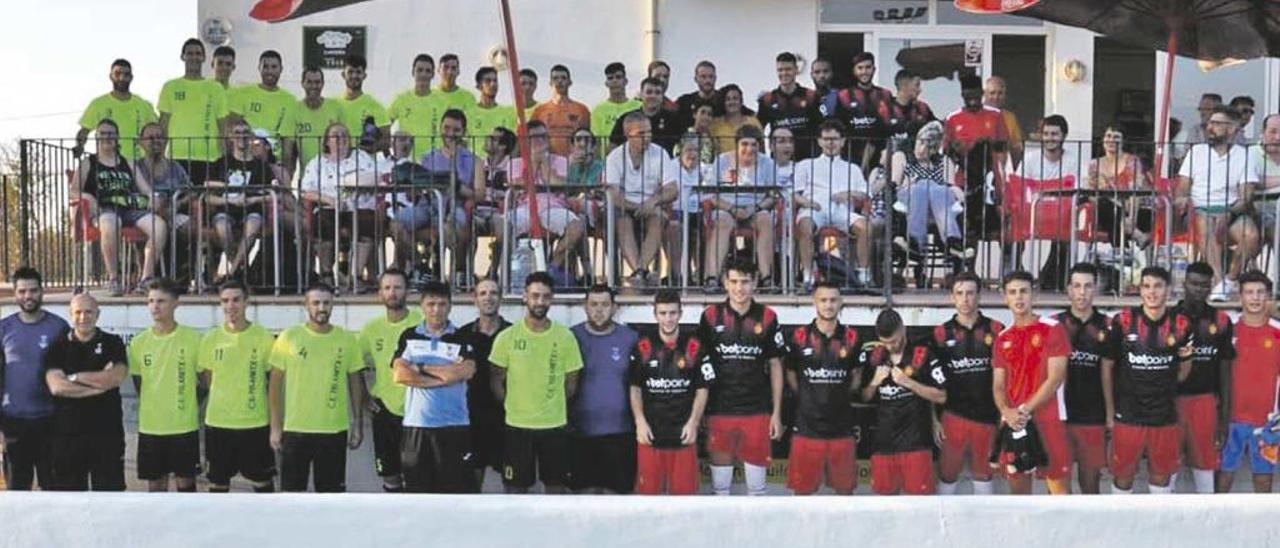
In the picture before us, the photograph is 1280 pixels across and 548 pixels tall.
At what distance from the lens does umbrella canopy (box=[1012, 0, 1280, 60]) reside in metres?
8.96

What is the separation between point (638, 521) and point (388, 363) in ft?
8.16

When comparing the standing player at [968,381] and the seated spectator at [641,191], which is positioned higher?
the seated spectator at [641,191]

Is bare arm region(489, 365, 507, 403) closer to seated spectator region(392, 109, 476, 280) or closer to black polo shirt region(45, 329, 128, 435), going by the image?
seated spectator region(392, 109, 476, 280)

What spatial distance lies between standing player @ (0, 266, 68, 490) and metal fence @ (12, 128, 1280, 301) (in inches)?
38.3

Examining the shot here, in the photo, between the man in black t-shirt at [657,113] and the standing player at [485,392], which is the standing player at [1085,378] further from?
the standing player at [485,392]

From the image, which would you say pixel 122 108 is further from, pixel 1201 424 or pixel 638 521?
pixel 1201 424

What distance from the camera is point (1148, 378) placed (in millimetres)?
7266

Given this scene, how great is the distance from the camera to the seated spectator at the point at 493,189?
8.77 meters

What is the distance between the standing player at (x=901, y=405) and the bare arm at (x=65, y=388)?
4.32 metres

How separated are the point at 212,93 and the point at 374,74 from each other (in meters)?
2.98

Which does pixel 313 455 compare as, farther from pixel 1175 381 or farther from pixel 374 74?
pixel 374 74

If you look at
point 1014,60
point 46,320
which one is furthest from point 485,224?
point 1014,60

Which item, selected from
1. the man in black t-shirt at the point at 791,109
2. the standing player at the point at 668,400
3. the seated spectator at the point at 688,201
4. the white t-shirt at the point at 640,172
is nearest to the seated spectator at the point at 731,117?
the man in black t-shirt at the point at 791,109

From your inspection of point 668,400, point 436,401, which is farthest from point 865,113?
point 436,401
